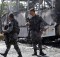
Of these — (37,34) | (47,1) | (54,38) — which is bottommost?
(54,38)

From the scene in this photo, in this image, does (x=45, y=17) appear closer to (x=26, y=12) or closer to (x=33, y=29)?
(x=26, y=12)

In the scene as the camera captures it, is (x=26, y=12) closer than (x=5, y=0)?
Yes

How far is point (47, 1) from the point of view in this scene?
15016 mm

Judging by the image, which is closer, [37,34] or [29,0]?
[37,34]

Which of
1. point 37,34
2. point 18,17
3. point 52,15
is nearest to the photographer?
point 37,34

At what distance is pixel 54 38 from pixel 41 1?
2.22m

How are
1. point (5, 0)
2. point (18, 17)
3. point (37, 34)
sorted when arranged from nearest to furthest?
point (37, 34) → point (18, 17) → point (5, 0)

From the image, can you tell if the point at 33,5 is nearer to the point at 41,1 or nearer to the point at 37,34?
the point at 41,1

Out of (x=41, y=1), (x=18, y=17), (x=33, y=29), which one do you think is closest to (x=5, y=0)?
(x=18, y=17)

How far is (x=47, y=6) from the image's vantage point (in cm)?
1502

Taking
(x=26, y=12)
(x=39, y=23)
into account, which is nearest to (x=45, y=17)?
(x=26, y=12)

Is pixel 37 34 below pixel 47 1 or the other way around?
below

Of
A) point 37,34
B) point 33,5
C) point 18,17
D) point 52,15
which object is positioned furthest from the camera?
point 18,17

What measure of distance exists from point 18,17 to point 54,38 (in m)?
2.43
